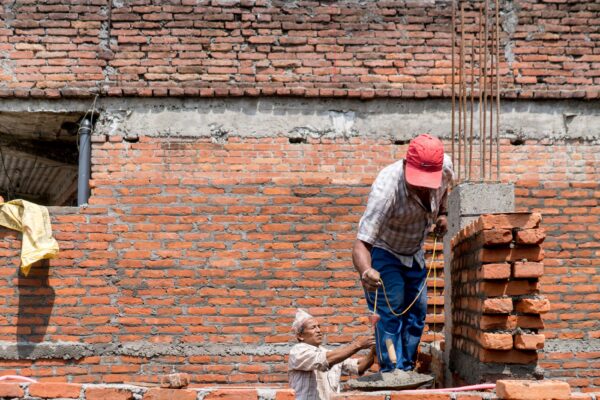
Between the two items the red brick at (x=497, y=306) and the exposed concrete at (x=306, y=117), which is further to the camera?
the exposed concrete at (x=306, y=117)

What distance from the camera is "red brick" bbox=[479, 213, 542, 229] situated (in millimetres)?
4062

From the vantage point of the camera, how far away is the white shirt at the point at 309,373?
4414 millimetres

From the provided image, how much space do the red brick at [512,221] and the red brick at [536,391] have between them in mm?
855

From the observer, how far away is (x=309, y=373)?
452cm

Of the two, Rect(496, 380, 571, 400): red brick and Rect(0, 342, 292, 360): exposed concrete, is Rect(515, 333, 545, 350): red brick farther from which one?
Rect(0, 342, 292, 360): exposed concrete

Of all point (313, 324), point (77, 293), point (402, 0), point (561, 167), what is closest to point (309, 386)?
point (313, 324)

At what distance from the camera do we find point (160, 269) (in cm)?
631

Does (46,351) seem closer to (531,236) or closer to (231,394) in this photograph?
(231,394)

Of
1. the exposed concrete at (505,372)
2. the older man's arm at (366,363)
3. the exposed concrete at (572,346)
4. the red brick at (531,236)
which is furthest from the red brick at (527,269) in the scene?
the exposed concrete at (572,346)

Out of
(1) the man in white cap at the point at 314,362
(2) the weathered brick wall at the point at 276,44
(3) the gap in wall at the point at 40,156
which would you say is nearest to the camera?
(1) the man in white cap at the point at 314,362

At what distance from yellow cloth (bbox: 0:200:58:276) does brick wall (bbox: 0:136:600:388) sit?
120mm

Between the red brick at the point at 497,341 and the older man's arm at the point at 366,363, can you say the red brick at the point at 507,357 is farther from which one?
the older man's arm at the point at 366,363

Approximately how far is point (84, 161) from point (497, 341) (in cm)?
557

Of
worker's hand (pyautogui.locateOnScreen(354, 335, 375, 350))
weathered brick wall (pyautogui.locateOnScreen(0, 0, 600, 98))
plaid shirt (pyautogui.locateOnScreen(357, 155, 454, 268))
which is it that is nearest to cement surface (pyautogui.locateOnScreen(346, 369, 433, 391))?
worker's hand (pyautogui.locateOnScreen(354, 335, 375, 350))
